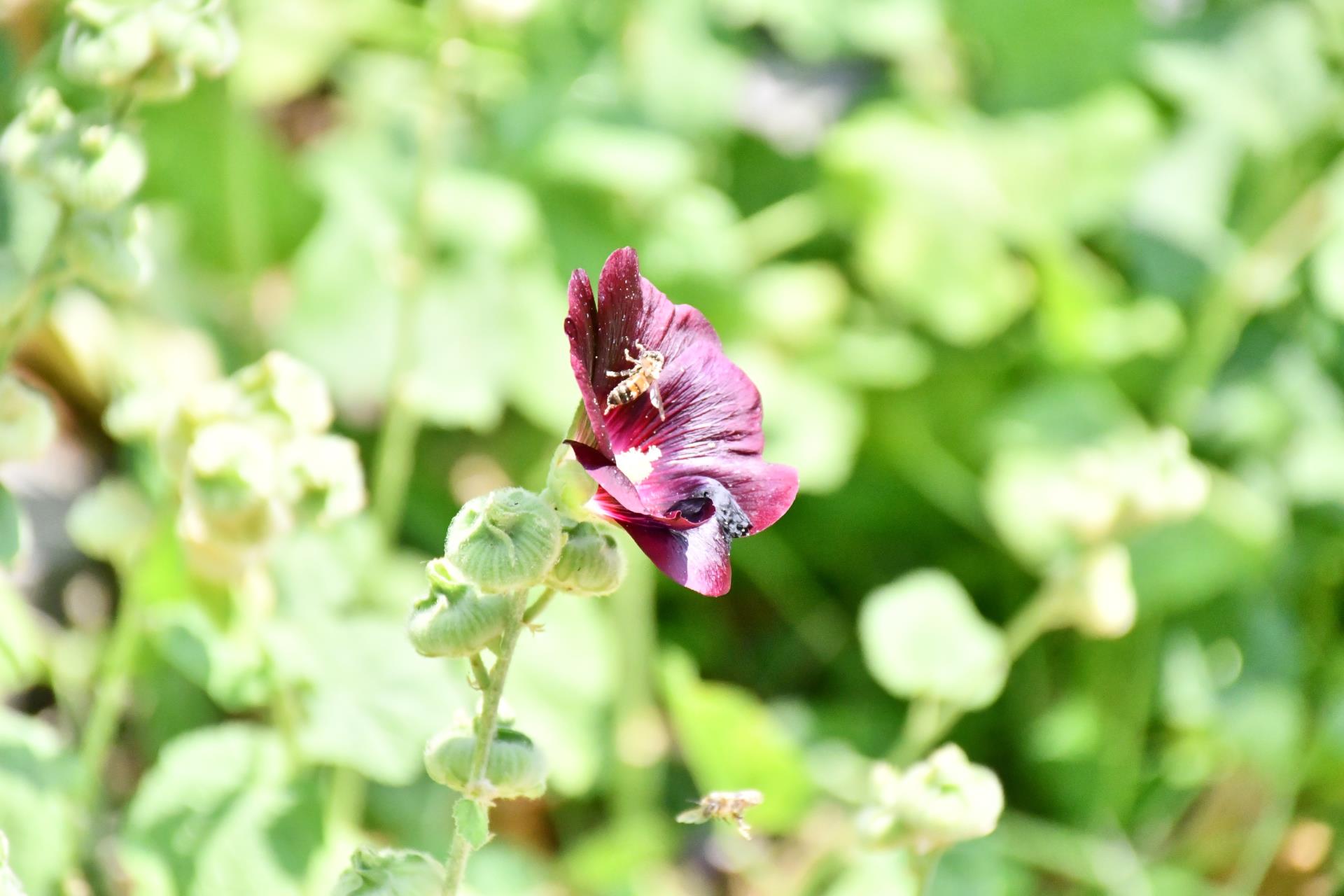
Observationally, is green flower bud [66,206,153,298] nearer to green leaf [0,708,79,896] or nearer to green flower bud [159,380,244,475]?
green flower bud [159,380,244,475]

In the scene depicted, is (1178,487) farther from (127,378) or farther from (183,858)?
(127,378)

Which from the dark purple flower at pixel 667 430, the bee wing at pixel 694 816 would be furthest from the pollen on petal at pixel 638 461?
the bee wing at pixel 694 816

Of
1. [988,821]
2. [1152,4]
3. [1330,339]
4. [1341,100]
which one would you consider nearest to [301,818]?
[988,821]

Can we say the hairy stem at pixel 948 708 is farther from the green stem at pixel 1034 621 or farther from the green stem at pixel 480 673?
the green stem at pixel 480 673

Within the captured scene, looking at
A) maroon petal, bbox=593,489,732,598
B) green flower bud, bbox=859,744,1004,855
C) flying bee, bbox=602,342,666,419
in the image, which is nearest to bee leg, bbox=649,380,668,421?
flying bee, bbox=602,342,666,419

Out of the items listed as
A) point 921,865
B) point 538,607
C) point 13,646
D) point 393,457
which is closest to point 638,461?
point 538,607
